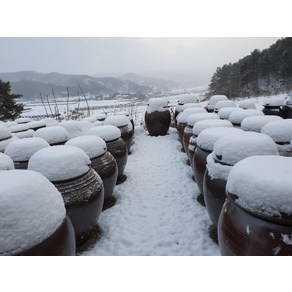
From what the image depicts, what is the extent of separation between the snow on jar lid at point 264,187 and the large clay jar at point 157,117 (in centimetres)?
750

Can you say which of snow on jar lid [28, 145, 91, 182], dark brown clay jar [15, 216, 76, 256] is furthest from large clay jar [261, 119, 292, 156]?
dark brown clay jar [15, 216, 76, 256]

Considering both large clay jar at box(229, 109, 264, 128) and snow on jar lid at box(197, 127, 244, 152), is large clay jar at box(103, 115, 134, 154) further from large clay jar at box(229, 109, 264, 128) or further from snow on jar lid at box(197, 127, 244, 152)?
snow on jar lid at box(197, 127, 244, 152)

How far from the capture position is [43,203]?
2066mm

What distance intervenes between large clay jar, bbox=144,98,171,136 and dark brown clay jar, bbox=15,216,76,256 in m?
7.68

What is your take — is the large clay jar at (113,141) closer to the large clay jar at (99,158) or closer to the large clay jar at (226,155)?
the large clay jar at (99,158)

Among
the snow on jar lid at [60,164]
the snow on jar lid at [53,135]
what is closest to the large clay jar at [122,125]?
the snow on jar lid at [53,135]

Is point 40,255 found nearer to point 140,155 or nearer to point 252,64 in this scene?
point 140,155

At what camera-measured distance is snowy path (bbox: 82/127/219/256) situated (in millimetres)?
3436

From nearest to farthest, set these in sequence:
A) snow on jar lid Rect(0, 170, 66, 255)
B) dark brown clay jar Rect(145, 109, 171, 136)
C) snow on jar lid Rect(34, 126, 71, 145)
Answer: snow on jar lid Rect(0, 170, 66, 255) → snow on jar lid Rect(34, 126, 71, 145) → dark brown clay jar Rect(145, 109, 171, 136)

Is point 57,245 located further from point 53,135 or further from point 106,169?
point 53,135

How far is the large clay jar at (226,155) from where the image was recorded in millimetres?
2953

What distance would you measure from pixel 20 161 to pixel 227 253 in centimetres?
331

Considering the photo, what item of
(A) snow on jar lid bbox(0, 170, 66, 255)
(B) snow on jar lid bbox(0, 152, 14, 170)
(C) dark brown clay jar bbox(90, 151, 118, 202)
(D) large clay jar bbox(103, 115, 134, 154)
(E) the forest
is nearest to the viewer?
(A) snow on jar lid bbox(0, 170, 66, 255)

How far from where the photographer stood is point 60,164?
10.3 ft
